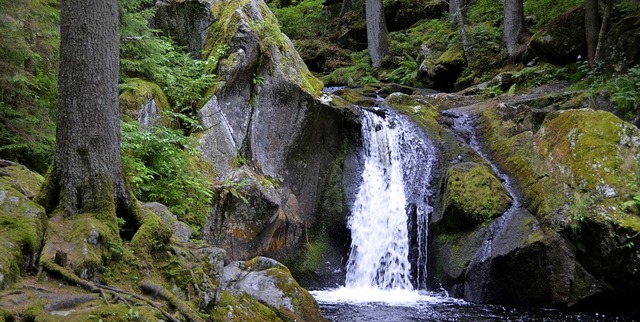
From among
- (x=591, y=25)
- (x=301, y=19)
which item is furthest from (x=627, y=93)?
(x=301, y=19)

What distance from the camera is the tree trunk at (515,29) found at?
16609 mm

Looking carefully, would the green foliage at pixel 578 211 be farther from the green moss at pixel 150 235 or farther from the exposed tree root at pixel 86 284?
the exposed tree root at pixel 86 284

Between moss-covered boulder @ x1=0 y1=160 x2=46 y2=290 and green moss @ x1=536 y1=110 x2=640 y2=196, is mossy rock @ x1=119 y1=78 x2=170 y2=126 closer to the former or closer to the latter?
moss-covered boulder @ x1=0 y1=160 x2=46 y2=290

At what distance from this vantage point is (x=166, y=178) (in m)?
8.17

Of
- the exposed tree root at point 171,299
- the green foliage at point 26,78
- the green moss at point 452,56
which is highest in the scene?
the green moss at point 452,56

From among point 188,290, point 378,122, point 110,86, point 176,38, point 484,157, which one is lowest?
point 188,290

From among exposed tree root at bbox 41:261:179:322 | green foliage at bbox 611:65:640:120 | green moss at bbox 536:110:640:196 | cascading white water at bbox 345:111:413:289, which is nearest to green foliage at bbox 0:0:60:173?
exposed tree root at bbox 41:261:179:322

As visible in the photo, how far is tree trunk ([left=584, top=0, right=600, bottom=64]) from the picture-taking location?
1349cm

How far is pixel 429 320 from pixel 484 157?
518 cm

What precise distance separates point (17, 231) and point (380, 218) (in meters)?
8.25

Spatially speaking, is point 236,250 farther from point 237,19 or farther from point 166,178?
point 237,19

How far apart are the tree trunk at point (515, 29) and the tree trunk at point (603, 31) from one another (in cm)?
316

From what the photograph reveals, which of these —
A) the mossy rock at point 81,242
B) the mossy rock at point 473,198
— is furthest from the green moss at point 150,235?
the mossy rock at point 473,198

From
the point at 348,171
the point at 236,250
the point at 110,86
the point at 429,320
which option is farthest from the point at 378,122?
the point at 110,86
